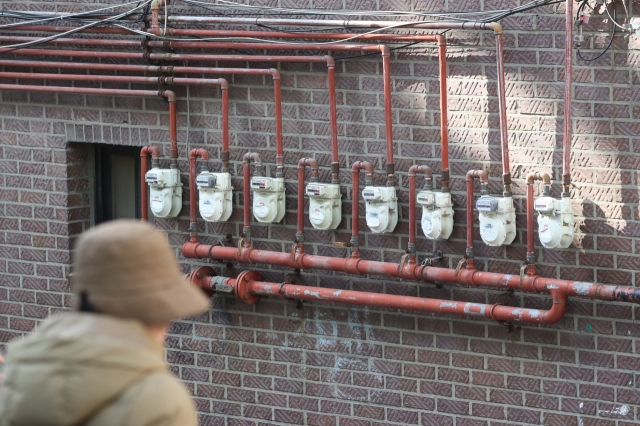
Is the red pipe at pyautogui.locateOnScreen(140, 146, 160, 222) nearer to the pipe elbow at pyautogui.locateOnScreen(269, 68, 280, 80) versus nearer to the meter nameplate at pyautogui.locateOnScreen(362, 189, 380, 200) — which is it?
the pipe elbow at pyautogui.locateOnScreen(269, 68, 280, 80)

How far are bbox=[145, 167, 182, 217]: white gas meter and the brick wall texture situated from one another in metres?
0.15

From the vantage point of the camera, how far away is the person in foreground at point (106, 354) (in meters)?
2.61

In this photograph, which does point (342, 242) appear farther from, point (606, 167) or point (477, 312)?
point (606, 167)

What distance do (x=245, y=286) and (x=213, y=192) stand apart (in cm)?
54

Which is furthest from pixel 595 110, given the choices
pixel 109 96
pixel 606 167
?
pixel 109 96

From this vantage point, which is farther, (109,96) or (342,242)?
(109,96)

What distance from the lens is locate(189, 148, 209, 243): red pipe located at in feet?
21.1

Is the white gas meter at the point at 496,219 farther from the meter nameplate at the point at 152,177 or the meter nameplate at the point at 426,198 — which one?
the meter nameplate at the point at 152,177

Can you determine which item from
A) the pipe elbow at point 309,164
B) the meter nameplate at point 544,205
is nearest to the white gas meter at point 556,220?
the meter nameplate at point 544,205

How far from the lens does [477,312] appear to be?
5.72 metres

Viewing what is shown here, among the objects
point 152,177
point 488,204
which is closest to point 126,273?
point 488,204

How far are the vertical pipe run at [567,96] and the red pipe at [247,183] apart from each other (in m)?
1.69

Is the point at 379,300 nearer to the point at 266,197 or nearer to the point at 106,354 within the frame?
the point at 266,197

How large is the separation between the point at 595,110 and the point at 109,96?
111 inches
